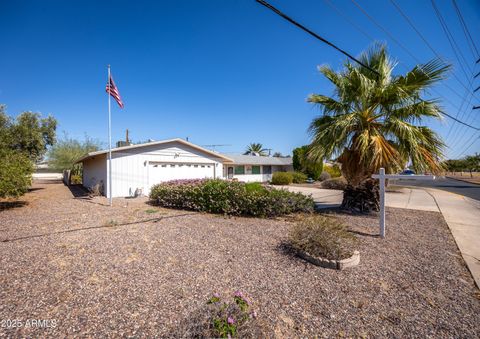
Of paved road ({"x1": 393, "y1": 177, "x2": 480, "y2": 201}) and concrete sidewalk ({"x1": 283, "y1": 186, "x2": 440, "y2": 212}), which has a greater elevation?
concrete sidewalk ({"x1": 283, "y1": 186, "x2": 440, "y2": 212})

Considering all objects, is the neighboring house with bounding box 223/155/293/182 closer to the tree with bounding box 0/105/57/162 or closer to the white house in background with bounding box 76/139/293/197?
the white house in background with bounding box 76/139/293/197

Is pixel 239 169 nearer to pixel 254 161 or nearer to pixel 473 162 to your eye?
pixel 254 161

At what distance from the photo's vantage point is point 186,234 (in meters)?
5.55

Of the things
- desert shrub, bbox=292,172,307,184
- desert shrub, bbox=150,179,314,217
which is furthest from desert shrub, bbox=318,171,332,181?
desert shrub, bbox=150,179,314,217

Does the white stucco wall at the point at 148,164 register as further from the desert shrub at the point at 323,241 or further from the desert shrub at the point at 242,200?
the desert shrub at the point at 323,241

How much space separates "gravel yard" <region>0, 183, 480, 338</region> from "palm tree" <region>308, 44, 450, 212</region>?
8.06 feet

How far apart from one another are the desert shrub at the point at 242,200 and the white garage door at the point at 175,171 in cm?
518

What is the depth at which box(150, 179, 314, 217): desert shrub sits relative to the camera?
7430 mm

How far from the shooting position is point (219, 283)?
3.29m

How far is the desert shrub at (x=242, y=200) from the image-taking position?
7430mm

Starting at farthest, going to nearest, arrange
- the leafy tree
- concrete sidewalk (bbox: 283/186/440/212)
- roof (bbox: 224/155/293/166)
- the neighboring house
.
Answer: the leafy tree, roof (bbox: 224/155/293/166), the neighboring house, concrete sidewalk (bbox: 283/186/440/212)

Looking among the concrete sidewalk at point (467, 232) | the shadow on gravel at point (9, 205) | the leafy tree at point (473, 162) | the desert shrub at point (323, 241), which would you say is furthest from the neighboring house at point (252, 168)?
the leafy tree at point (473, 162)

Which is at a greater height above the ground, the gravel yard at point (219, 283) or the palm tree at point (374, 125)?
the palm tree at point (374, 125)

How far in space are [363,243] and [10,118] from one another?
2065 cm
